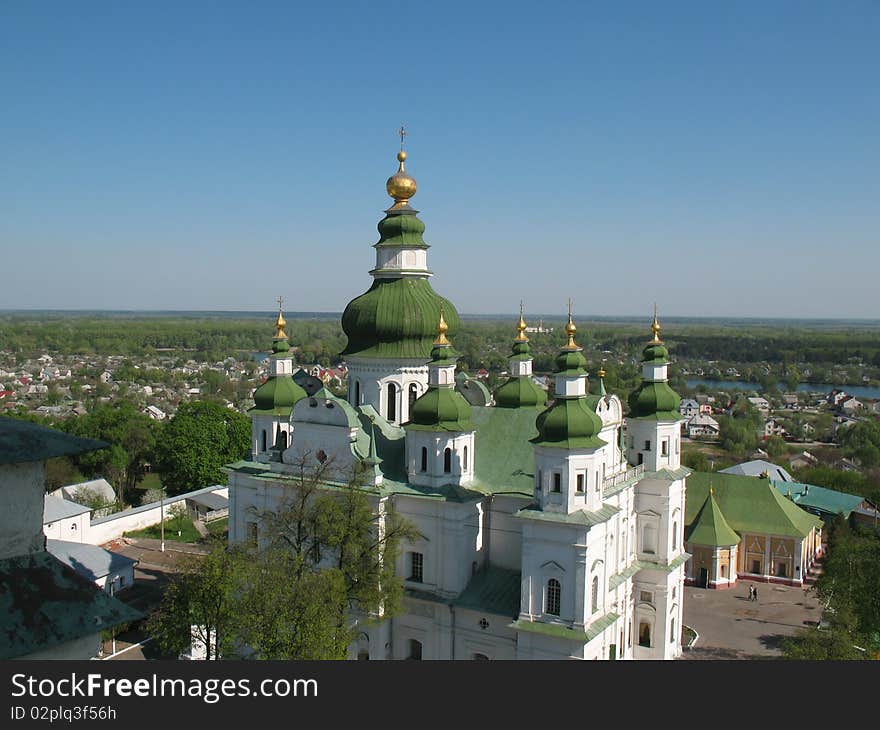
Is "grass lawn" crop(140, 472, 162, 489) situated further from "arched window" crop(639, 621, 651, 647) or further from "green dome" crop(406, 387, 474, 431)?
"arched window" crop(639, 621, 651, 647)

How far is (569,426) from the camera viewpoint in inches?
674

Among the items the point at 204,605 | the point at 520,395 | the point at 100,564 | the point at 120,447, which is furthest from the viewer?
the point at 120,447

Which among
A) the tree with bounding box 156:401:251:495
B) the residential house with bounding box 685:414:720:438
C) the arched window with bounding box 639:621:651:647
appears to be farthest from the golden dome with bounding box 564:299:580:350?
the residential house with bounding box 685:414:720:438

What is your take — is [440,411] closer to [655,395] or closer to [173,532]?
[655,395]

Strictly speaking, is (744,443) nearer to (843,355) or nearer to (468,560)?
(468,560)

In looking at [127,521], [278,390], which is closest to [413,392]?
[278,390]

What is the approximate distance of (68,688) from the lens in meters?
7.37

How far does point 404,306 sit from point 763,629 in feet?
56.3

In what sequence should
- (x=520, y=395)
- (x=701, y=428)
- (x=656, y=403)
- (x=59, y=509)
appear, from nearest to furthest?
(x=656, y=403), (x=520, y=395), (x=59, y=509), (x=701, y=428)

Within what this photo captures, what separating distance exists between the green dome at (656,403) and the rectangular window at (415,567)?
8.01 m

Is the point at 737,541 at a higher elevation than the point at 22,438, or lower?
lower

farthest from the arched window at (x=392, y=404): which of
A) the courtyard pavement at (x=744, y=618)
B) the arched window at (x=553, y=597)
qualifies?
the courtyard pavement at (x=744, y=618)

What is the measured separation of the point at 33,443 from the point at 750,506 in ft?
106

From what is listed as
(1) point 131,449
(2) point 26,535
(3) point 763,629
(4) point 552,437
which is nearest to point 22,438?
(2) point 26,535
